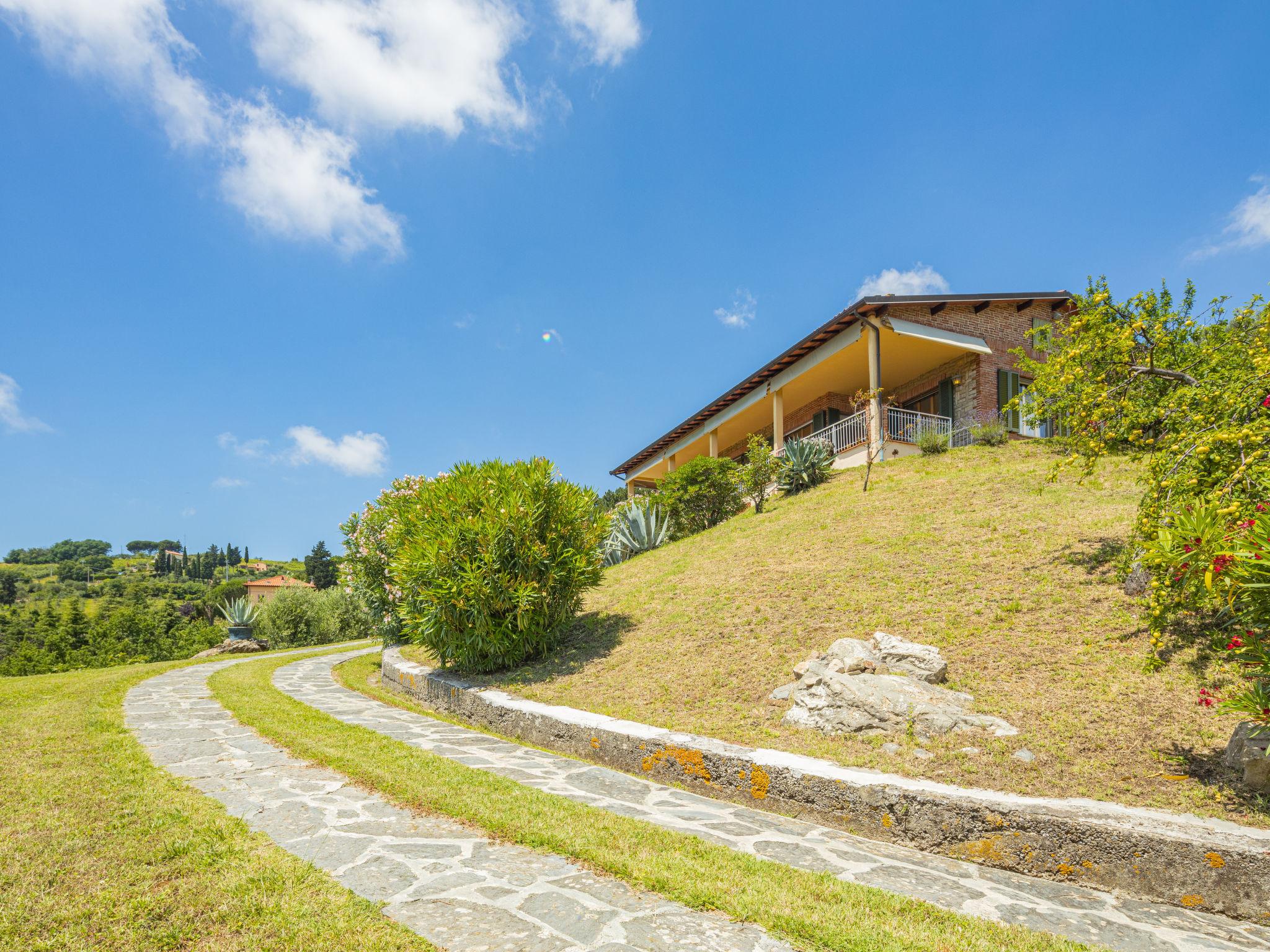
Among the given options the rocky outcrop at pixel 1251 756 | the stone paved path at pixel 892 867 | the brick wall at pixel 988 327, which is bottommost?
the stone paved path at pixel 892 867

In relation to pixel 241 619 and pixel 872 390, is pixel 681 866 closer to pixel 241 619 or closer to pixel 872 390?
pixel 872 390

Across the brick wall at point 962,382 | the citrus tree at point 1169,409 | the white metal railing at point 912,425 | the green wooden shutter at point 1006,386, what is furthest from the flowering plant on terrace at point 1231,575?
the green wooden shutter at point 1006,386

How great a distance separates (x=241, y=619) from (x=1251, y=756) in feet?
67.8

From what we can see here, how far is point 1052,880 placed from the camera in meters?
3.44

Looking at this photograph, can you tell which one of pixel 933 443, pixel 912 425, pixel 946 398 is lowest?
pixel 933 443

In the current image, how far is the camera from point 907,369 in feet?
64.1

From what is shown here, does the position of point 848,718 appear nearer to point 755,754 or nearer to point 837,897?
point 755,754

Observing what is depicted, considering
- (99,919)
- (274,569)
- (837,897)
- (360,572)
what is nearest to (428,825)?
(99,919)

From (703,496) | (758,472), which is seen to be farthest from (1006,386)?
(703,496)

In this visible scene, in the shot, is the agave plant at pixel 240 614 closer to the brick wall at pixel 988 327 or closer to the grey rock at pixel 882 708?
the grey rock at pixel 882 708

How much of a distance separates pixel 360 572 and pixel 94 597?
67460mm

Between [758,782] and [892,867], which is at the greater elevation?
[758,782]

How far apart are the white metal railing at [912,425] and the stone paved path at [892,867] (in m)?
13.9

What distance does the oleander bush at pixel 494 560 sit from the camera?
301 inches
